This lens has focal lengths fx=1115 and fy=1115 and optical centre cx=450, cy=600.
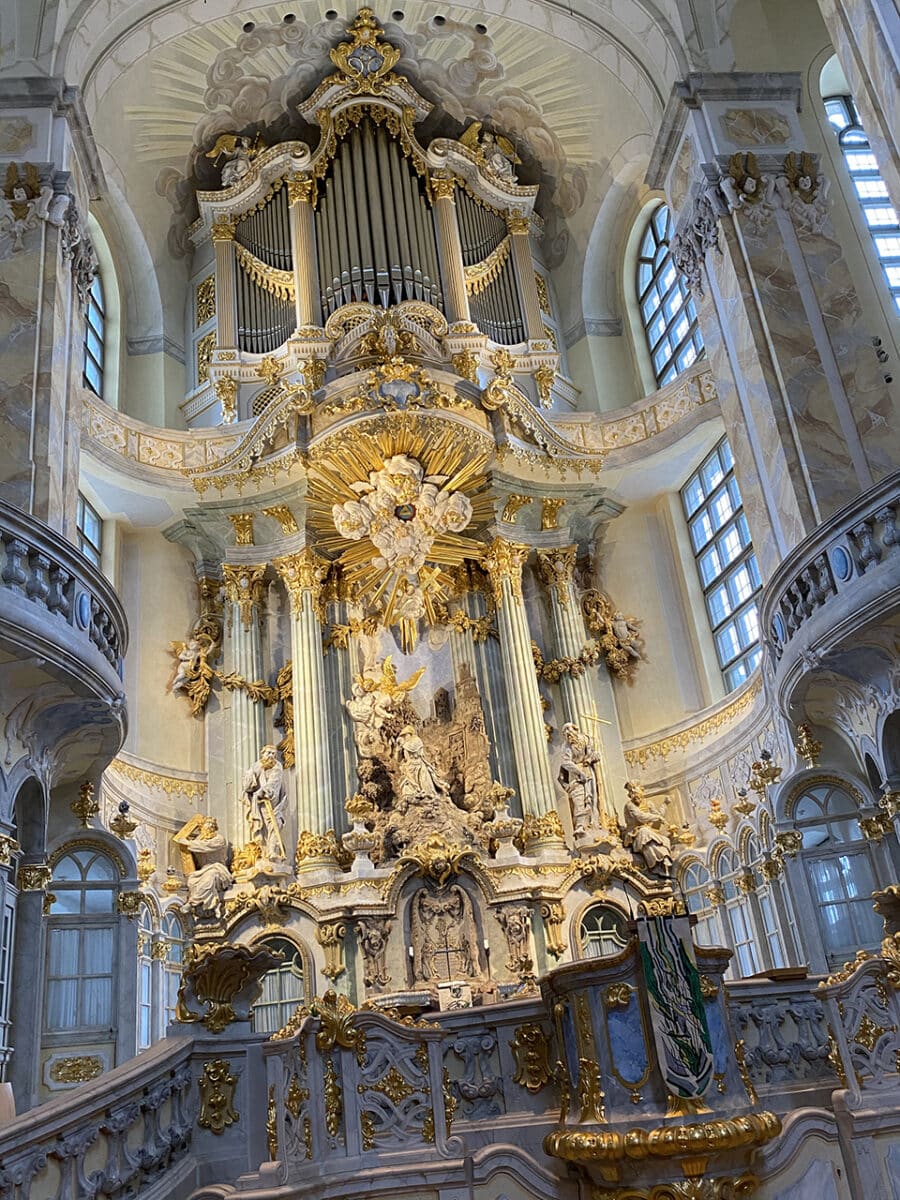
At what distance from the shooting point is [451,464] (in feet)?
58.3

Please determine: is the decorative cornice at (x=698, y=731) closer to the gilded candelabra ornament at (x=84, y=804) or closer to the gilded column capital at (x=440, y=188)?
the gilded candelabra ornament at (x=84, y=804)

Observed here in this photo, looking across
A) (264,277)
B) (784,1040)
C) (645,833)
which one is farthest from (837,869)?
(264,277)

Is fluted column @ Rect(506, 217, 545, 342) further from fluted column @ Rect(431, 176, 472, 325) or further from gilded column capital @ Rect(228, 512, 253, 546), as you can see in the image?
gilded column capital @ Rect(228, 512, 253, 546)

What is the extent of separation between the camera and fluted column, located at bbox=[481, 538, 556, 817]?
16875 mm

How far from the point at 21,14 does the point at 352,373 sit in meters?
6.45

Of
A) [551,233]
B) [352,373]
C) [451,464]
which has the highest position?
[551,233]

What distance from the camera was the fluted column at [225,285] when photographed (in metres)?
19.1

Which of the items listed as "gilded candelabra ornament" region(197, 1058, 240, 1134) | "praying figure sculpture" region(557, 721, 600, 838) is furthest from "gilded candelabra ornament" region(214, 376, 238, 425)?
"gilded candelabra ornament" region(197, 1058, 240, 1134)

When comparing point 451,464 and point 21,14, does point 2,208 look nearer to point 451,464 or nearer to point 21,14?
point 21,14

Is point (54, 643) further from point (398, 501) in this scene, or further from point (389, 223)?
point (389, 223)

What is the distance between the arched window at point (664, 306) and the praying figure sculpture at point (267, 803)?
919 centimetres

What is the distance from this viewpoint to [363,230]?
1966 cm

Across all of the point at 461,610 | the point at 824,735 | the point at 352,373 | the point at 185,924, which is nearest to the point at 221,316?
the point at 352,373

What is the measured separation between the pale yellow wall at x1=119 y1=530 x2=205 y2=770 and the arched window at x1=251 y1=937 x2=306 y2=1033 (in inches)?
134
